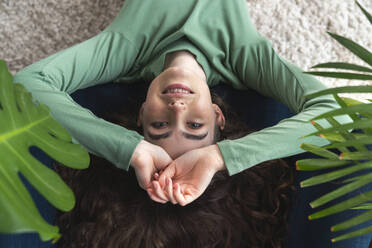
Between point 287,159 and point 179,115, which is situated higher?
point 179,115

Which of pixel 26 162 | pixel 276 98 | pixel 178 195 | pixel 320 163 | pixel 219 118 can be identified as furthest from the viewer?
pixel 276 98

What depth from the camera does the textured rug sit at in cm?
175

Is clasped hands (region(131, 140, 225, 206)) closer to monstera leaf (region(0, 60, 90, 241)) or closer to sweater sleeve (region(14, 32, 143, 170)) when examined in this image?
sweater sleeve (region(14, 32, 143, 170))

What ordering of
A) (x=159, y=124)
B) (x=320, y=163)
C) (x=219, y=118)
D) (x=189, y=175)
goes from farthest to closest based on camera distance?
1. (x=219, y=118)
2. (x=159, y=124)
3. (x=189, y=175)
4. (x=320, y=163)

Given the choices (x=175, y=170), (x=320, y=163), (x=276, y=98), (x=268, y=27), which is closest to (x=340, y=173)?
(x=320, y=163)

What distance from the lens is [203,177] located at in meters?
1.00

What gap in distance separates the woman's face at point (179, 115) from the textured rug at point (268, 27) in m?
0.74

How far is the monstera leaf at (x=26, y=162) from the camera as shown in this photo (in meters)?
0.49

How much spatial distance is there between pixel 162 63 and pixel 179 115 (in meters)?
0.43

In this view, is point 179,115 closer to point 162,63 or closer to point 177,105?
point 177,105

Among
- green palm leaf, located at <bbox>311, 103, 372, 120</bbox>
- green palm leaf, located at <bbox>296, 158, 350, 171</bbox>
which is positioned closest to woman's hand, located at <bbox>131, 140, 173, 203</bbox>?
green palm leaf, located at <bbox>296, 158, 350, 171</bbox>

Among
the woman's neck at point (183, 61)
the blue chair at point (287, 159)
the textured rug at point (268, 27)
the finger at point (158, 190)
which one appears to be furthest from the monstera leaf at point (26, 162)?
the textured rug at point (268, 27)

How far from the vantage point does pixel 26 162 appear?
0.59 metres

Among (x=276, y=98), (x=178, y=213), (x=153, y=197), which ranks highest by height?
(x=276, y=98)
